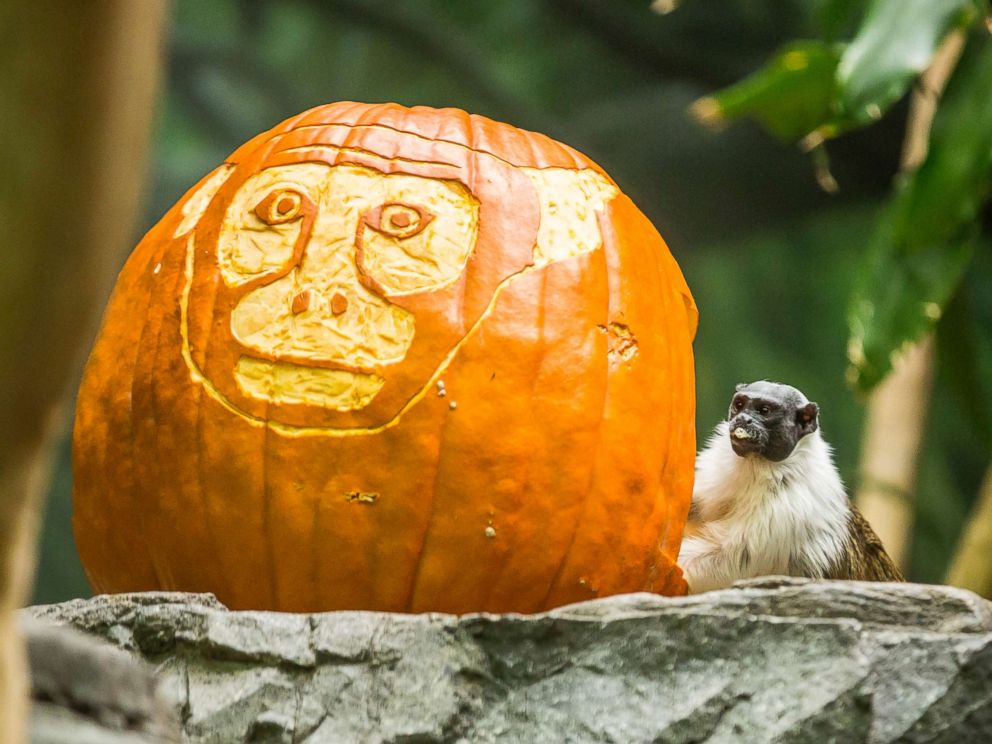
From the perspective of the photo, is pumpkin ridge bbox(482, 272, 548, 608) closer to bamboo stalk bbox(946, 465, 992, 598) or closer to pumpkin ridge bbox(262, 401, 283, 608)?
pumpkin ridge bbox(262, 401, 283, 608)

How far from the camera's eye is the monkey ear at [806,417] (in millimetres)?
2225

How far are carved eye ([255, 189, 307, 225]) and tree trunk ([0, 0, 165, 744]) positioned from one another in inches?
41.2

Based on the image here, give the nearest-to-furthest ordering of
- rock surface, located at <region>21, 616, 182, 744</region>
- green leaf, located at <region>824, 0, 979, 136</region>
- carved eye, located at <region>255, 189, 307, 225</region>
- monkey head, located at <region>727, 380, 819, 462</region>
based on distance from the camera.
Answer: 1. rock surface, located at <region>21, 616, 182, 744</region>
2. carved eye, located at <region>255, 189, 307, 225</region>
3. monkey head, located at <region>727, 380, 819, 462</region>
4. green leaf, located at <region>824, 0, 979, 136</region>

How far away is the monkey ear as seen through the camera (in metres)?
2.22

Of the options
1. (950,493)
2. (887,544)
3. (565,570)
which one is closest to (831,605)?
(565,570)

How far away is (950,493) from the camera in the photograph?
16.3 ft

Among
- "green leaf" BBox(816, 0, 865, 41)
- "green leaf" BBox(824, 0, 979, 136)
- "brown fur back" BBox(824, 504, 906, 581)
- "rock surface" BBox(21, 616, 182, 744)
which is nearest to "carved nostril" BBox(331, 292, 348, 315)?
"rock surface" BBox(21, 616, 182, 744)

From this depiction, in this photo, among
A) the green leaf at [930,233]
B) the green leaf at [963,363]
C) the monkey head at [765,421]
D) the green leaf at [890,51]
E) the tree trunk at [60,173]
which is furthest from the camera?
the green leaf at [963,363]

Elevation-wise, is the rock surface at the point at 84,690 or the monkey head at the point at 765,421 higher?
the monkey head at the point at 765,421

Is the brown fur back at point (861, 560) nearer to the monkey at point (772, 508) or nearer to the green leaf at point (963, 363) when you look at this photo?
the monkey at point (772, 508)

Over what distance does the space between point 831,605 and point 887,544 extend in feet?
8.53

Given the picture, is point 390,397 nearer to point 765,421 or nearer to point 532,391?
point 532,391

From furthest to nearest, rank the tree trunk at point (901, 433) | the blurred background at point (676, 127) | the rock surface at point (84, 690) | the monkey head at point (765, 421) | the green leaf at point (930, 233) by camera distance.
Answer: the blurred background at point (676, 127) → the tree trunk at point (901, 433) → the green leaf at point (930, 233) → the monkey head at point (765, 421) → the rock surface at point (84, 690)

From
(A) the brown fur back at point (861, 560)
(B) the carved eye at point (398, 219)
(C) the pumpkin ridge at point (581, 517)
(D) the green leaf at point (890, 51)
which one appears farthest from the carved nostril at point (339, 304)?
(D) the green leaf at point (890, 51)
